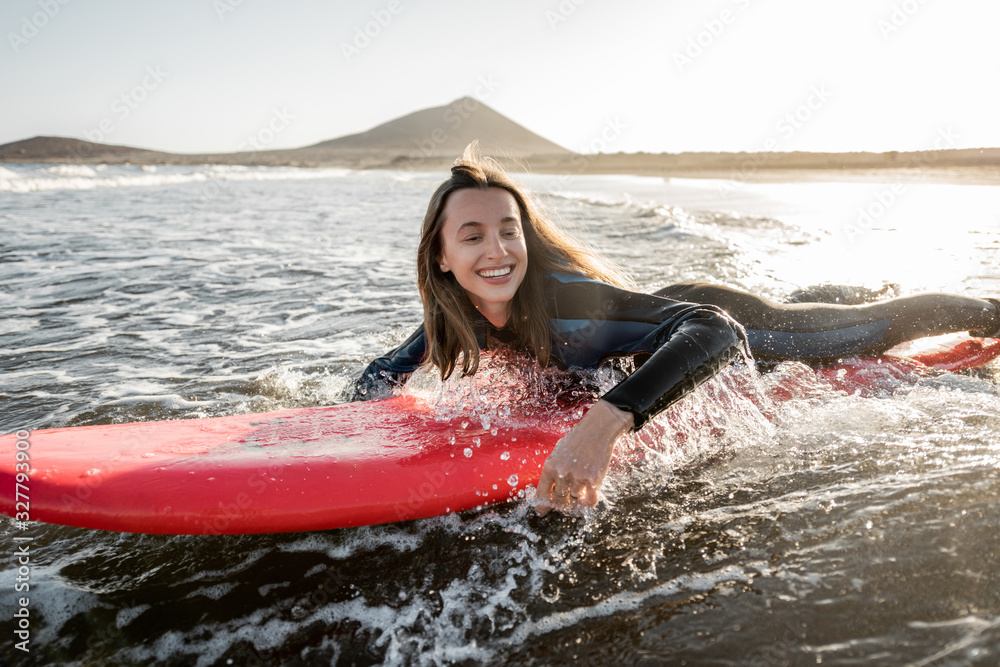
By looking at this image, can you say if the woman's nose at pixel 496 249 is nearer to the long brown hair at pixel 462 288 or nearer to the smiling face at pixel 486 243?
the smiling face at pixel 486 243

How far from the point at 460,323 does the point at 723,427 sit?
4.05ft

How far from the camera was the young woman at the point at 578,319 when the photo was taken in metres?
1.96

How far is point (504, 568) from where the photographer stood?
1966 millimetres

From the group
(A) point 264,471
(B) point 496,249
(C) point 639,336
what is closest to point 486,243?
(B) point 496,249

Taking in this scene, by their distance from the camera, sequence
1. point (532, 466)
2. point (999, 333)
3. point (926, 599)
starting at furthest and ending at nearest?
point (999, 333) < point (532, 466) < point (926, 599)

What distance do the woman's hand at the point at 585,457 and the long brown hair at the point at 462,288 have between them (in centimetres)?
78

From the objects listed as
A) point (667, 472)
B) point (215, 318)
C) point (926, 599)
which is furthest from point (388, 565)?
point (215, 318)

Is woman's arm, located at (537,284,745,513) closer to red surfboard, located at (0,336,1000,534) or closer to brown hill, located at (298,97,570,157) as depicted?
red surfboard, located at (0,336,1000,534)

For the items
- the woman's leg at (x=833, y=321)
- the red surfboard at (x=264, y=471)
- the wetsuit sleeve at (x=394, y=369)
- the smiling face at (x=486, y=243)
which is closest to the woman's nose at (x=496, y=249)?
the smiling face at (x=486, y=243)

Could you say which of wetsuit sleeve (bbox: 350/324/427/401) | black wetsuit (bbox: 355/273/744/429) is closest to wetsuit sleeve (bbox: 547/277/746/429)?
black wetsuit (bbox: 355/273/744/429)

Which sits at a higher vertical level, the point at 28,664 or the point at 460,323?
the point at 460,323

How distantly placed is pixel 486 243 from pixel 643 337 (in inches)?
28.8

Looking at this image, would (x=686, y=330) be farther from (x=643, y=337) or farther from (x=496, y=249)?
(x=496, y=249)

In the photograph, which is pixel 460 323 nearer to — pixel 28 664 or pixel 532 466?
pixel 532 466
